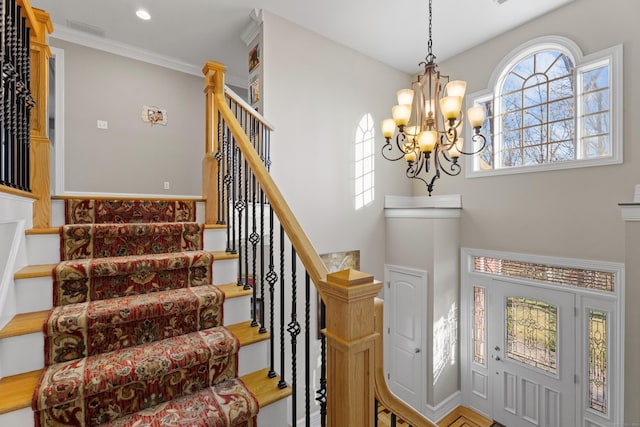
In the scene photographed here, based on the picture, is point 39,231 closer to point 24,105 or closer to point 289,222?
point 24,105

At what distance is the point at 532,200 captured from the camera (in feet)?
12.5

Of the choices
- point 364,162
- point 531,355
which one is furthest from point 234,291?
point 531,355

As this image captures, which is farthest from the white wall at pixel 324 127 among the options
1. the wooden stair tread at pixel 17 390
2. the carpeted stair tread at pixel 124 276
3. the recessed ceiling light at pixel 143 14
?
the wooden stair tread at pixel 17 390

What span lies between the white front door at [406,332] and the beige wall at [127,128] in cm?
382

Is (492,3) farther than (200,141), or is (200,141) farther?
(200,141)

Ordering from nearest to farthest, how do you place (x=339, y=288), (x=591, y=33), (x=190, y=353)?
(x=339, y=288) → (x=190, y=353) → (x=591, y=33)

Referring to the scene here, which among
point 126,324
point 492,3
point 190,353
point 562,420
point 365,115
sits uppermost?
point 492,3

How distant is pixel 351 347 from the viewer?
2.89ft

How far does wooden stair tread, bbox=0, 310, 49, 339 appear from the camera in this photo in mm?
1108

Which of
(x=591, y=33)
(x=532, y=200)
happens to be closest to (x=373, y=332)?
(x=532, y=200)

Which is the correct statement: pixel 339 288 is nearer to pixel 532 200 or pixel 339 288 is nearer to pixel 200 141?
pixel 532 200

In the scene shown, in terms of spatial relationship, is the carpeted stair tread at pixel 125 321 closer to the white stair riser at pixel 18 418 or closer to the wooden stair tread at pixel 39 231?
the white stair riser at pixel 18 418

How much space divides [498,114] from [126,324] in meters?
5.01

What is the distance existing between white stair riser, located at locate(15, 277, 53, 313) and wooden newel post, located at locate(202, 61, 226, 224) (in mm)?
993
